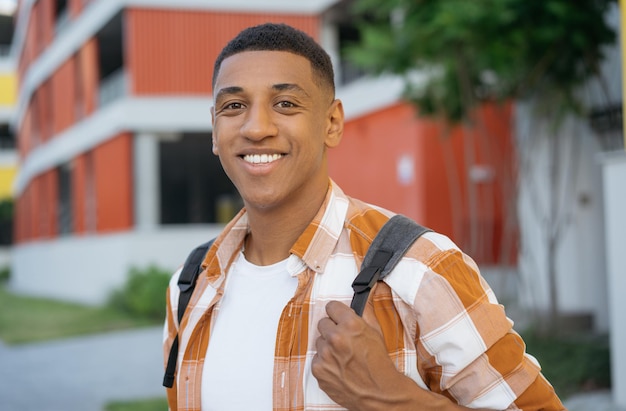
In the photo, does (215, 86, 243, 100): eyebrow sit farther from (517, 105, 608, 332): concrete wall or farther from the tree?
(517, 105, 608, 332): concrete wall

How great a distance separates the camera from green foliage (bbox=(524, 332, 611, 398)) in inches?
270

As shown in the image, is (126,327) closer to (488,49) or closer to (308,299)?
(488,49)

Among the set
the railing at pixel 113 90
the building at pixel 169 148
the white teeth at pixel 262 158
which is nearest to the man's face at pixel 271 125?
the white teeth at pixel 262 158

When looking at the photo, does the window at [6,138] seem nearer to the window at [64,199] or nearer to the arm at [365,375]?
the window at [64,199]

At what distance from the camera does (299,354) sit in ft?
6.20

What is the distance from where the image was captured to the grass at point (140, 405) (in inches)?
282

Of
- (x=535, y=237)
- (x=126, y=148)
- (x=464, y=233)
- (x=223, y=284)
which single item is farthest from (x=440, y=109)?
(x=126, y=148)

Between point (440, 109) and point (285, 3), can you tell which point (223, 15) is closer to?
point (285, 3)

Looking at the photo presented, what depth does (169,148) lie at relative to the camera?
19.3m

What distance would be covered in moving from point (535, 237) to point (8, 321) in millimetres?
11015

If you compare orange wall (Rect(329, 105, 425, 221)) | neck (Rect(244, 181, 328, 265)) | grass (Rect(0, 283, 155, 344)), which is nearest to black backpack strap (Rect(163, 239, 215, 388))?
neck (Rect(244, 181, 328, 265))

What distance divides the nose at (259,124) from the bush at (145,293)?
12.7m

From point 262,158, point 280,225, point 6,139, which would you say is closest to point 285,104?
point 262,158

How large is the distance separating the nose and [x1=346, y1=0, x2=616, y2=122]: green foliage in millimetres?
5521
